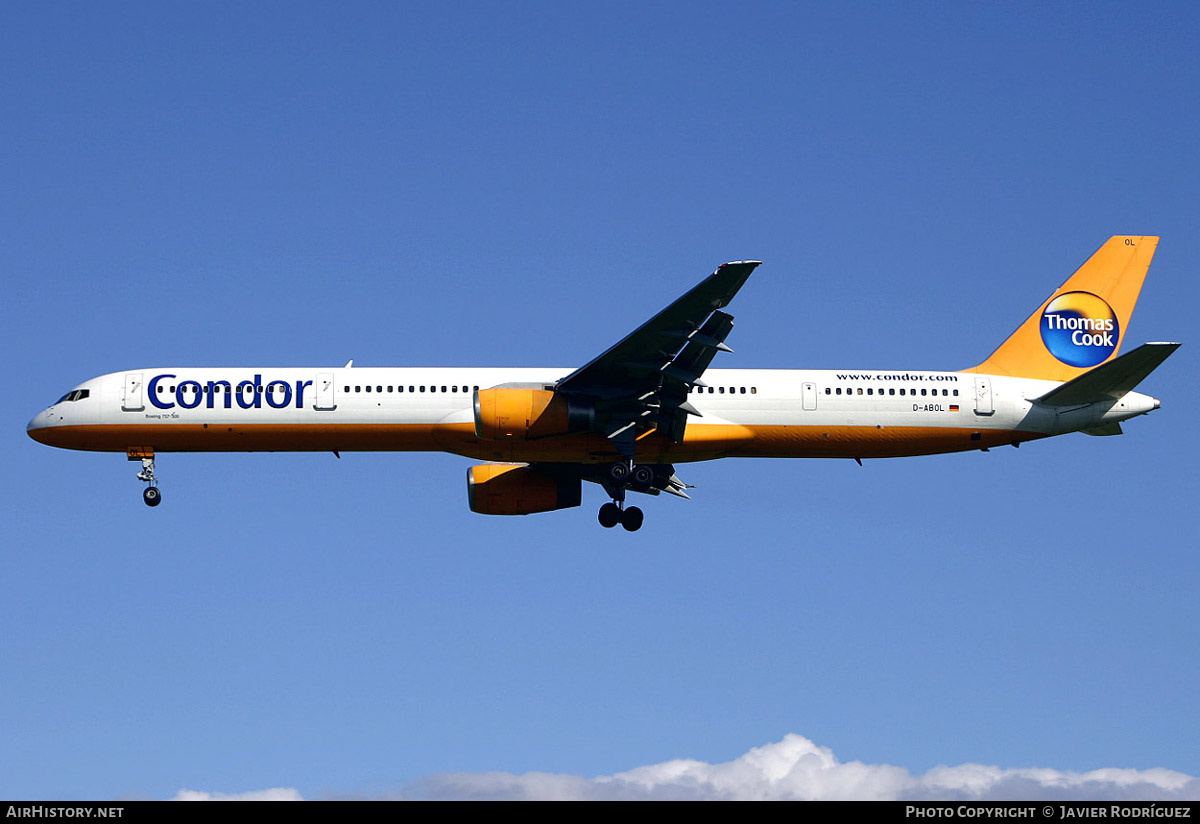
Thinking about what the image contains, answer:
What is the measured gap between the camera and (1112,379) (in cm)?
4328

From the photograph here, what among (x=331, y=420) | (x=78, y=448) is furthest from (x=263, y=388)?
(x=78, y=448)

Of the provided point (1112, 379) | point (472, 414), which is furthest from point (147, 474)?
point (1112, 379)

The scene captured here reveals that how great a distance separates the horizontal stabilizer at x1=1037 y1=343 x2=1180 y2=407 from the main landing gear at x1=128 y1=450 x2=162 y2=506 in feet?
90.4

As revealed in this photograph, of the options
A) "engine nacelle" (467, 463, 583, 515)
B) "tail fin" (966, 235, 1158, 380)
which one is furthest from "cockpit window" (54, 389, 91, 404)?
"tail fin" (966, 235, 1158, 380)

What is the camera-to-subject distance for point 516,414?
41.6 m

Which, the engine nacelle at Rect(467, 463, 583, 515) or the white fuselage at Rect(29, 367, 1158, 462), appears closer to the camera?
the white fuselage at Rect(29, 367, 1158, 462)

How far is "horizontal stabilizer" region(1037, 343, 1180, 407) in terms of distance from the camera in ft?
135

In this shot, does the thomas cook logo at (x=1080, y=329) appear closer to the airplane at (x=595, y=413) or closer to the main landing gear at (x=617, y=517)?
the airplane at (x=595, y=413)

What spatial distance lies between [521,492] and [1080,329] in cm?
1930

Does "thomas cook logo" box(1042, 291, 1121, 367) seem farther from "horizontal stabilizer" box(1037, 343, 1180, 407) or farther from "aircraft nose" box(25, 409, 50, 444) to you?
"aircraft nose" box(25, 409, 50, 444)

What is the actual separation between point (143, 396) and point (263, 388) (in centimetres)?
374

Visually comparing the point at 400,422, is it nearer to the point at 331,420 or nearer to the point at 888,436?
the point at 331,420

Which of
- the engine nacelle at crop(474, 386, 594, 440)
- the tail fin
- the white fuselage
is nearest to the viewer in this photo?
the engine nacelle at crop(474, 386, 594, 440)

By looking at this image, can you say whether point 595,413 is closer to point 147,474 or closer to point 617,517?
point 617,517
